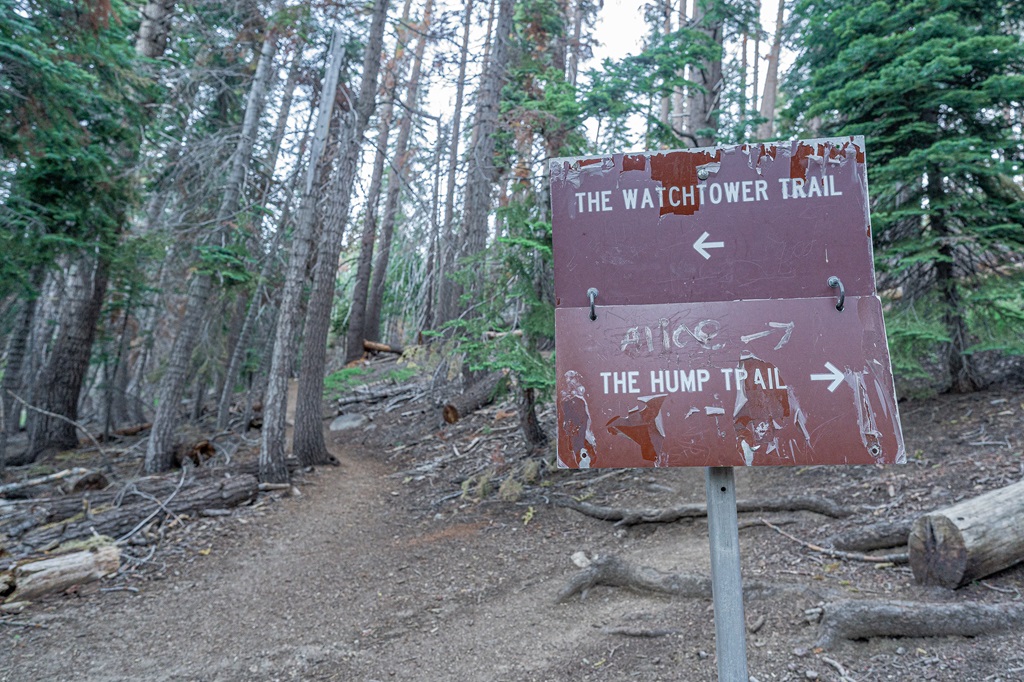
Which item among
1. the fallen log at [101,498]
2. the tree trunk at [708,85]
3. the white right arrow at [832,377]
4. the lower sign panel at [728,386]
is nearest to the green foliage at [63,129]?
the fallen log at [101,498]

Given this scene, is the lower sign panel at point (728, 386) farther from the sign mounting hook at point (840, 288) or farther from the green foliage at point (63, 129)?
the green foliage at point (63, 129)

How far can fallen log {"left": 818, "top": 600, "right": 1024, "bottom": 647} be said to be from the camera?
3875 mm

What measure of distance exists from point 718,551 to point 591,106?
31.3 feet

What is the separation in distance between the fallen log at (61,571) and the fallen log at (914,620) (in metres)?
7.12

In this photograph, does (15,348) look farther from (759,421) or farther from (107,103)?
(759,421)

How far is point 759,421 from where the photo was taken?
6.93 ft

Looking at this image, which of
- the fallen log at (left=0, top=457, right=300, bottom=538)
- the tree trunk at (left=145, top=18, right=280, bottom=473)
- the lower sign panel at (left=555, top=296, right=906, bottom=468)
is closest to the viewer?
the lower sign panel at (left=555, top=296, right=906, bottom=468)

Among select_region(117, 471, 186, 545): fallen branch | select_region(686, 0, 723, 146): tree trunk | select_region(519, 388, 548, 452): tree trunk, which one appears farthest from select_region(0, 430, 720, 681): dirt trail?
select_region(686, 0, 723, 146): tree trunk

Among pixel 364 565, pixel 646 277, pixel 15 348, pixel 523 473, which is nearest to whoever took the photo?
pixel 646 277

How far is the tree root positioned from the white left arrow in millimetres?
3710

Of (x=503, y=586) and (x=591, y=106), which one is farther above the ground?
(x=591, y=106)

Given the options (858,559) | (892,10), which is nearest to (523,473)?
(858,559)

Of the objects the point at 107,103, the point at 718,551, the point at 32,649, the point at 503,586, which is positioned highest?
the point at 107,103

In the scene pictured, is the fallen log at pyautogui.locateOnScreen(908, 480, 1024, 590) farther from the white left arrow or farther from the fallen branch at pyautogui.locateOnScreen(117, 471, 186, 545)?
the fallen branch at pyautogui.locateOnScreen(117, 471, 186, 545)
